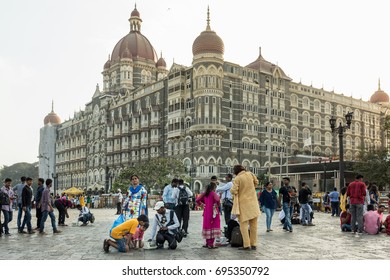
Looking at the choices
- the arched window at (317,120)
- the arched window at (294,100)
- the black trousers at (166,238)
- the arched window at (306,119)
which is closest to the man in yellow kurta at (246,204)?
the black trousers at (166,238)

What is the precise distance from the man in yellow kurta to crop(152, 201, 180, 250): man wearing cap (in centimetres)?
143

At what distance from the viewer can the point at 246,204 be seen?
892 centimetres

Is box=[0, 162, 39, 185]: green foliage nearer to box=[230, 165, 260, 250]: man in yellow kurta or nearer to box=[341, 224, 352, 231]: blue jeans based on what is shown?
box=[341, 224, 352, 231]: blue jeans

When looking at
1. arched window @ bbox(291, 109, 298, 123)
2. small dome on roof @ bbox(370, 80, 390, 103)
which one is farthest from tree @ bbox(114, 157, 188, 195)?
small dome on roof @ bbox(370, 80, 390, 103)

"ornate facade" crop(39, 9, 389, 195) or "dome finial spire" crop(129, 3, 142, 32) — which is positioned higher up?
"dome finial spire" crop(129, 3, 142, 32)

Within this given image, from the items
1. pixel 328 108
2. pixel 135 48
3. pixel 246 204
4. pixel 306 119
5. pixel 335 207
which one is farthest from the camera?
pixel 135 48

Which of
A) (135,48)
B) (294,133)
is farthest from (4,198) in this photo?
(135,48)

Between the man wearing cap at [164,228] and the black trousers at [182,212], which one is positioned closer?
the man wearing cap at [164,228]

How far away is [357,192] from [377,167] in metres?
29.7

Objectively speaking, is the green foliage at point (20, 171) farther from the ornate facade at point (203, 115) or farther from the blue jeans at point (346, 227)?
the blue jeans at point (346, 227)

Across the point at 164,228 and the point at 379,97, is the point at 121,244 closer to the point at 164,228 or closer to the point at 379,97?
the point at 164,228

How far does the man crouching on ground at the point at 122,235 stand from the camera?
880 cm

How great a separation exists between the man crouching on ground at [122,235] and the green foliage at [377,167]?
108 feet

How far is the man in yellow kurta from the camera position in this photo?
29.1ft
